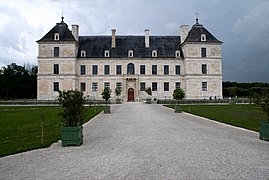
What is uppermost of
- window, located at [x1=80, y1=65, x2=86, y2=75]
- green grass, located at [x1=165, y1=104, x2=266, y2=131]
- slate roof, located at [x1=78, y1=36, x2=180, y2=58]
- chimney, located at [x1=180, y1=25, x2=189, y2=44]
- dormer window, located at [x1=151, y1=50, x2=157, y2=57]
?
chimney, located at [x1=180, y1=25, x2=189, y2=44]

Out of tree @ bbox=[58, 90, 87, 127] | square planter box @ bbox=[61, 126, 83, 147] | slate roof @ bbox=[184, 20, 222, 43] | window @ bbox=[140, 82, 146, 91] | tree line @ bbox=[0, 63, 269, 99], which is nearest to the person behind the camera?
square planter box @ bbox=[61, 126, 83, 147]

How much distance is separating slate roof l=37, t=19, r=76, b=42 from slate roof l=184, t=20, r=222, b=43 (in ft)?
63.0

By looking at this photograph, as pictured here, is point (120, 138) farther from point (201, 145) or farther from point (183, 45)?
point (183, 45)

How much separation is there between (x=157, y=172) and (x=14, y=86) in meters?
61.5

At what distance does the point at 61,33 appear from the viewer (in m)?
48.7

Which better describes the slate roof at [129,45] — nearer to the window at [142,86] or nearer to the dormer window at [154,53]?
the dormer window at [154,53]

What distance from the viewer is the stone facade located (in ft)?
157

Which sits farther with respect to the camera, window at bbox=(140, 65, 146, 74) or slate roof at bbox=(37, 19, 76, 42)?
window at bbox=(140, 65, 146, 74)

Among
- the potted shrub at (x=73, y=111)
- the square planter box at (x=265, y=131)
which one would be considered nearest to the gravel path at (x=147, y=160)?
the square planter box at (x=265, y=131)

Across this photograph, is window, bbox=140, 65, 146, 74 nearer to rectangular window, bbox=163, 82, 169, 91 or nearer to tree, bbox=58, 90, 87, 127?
rectangular window, bbox=163, 82, 169, 91

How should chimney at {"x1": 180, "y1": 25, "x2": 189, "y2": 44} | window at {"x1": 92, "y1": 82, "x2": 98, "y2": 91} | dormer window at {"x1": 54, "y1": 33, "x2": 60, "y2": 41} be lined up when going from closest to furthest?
dormer window at {"x1": 54, "y1": 33, "x2": 60, "y2": 41}
window at {"x1": 92, "y1": 82, "x2": 98, "y2": 91}
chimney at {"x1": 180, "y1": 25, "x2": 189, "y2": 44}

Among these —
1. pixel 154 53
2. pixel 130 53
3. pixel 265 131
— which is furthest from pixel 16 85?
pixel 265 131

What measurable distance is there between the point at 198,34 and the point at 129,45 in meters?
11.9

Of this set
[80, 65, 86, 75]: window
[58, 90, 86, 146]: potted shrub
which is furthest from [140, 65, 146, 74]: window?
[58, 90, 86, 146]: potted shrub
